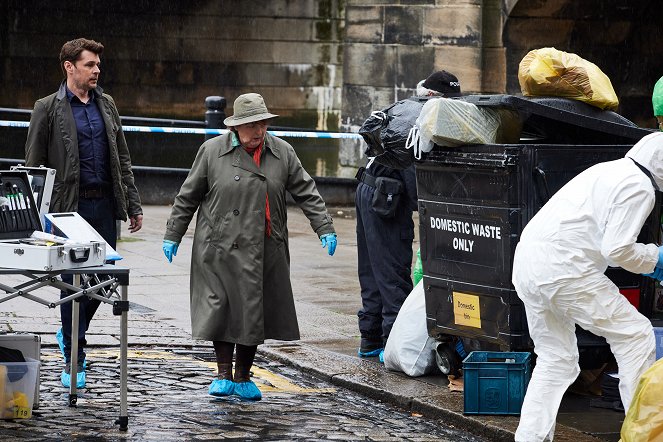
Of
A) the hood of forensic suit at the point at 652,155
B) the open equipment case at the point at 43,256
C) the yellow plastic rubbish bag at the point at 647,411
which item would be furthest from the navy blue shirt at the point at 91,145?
the yellow plastic rubbish bag at the point at 647,411

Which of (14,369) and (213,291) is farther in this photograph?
(213,291)

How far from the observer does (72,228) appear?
6695mm

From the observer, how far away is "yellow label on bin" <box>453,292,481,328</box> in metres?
A: 7.11

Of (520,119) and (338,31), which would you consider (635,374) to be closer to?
(520,119)

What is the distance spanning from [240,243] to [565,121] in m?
1.85

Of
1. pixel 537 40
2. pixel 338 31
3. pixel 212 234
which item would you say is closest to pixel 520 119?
pixel 212 234

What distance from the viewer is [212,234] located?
7355 mm

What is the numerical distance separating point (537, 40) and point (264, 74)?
26.0 feet

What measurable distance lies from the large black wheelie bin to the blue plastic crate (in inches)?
6.9

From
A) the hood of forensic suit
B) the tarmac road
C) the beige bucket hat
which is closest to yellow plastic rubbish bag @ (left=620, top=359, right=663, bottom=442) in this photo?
the hood of forensic suit

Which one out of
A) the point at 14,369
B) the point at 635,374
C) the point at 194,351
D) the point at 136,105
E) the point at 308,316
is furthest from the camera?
the point at 136,105

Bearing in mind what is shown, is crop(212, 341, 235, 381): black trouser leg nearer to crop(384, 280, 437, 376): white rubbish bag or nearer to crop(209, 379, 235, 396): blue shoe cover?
crop(209, 379, 235, 396): blue shoe cover

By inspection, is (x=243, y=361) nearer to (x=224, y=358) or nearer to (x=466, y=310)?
(x=224, y=358)

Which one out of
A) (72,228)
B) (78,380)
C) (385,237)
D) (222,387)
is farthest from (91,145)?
(385,237)
